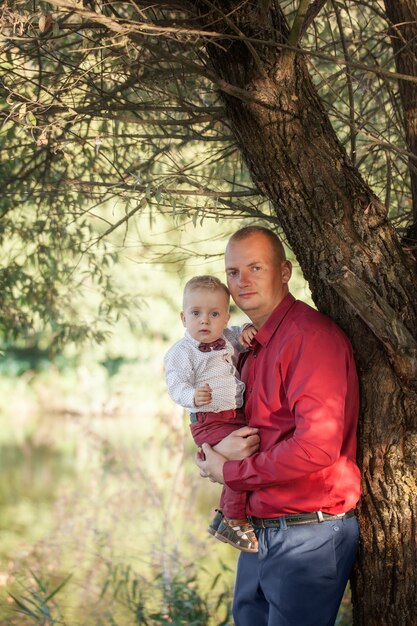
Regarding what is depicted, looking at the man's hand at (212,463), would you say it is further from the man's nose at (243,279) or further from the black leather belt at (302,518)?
the man's nose at (243,279)

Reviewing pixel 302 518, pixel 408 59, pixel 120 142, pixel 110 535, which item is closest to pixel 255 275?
pixel 302 518

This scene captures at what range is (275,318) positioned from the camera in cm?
323

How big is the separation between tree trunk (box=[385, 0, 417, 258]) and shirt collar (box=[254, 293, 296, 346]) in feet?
2.48

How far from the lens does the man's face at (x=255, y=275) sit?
3.29 metres

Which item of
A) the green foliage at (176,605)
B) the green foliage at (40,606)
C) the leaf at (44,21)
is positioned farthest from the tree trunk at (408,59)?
the green foliage at (40,606)

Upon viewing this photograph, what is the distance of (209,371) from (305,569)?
32.1 inches

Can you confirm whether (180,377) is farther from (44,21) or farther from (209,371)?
(44,21)

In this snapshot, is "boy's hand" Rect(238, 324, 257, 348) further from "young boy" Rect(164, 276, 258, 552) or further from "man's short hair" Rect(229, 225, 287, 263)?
"man's short hair" Rect(229, 225, 287, 263)

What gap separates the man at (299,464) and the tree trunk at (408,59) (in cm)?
89

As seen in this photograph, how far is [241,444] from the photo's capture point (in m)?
3.13

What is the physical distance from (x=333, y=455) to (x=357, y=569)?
Result: 1.94 feet

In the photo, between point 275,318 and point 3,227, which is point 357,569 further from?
point 3,227

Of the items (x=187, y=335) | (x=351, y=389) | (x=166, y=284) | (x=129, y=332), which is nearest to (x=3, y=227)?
(x=187, y=335)

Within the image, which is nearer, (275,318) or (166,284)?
(275,318)
